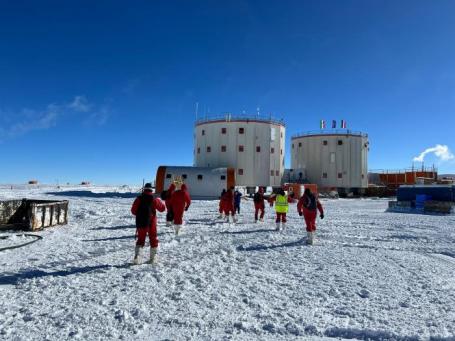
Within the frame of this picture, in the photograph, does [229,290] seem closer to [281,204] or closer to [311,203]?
[311,203]

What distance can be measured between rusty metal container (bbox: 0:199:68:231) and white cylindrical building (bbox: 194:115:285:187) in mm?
27494

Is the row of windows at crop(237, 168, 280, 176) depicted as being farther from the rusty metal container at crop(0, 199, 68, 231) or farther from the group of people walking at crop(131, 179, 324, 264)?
the rusty metal container at crop(0, 199, 68, 231)

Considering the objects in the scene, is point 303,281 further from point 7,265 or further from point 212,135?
point 212,135

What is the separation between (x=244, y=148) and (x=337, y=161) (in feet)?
47.9

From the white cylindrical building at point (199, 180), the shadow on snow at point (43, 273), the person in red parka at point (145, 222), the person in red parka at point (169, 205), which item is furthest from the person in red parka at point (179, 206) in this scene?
the white cylindrical building at point (199, 180)

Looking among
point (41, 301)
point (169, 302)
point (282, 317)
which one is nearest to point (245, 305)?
point (282, 317)

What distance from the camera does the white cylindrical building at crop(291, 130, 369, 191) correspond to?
48.1 m

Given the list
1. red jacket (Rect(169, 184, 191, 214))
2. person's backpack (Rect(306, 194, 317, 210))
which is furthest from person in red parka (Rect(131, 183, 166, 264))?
person's backpack (Rect(306, 194, 317, 210))

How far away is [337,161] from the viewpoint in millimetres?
48250

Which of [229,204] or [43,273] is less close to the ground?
[229,204]

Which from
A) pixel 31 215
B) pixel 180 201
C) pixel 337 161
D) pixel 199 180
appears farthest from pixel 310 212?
pixel 337 161

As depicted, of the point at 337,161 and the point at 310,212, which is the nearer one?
the point at 310,212

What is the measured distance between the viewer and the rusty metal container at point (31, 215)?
12.2 m

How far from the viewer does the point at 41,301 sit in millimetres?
5348
